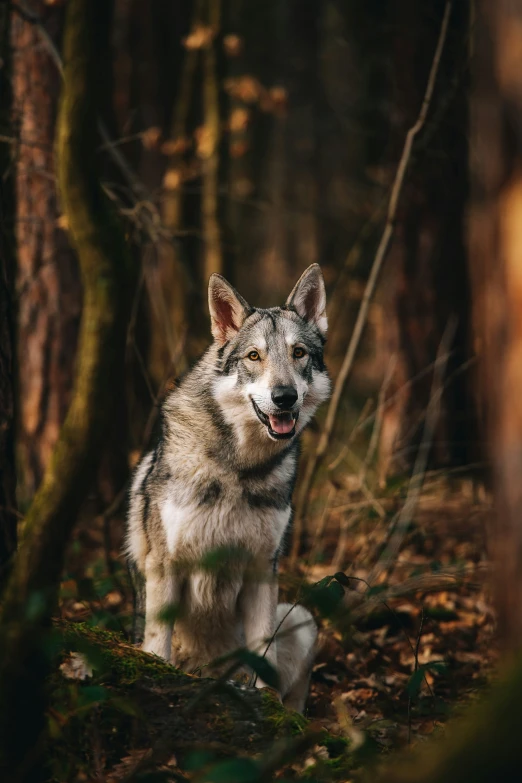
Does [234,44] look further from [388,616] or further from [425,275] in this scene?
[388,616]

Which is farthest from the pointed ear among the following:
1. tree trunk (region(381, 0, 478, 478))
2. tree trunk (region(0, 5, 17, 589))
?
tree trunk (region(381, 0, 478, 478))

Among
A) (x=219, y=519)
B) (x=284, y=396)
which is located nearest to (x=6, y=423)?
(x=219, y=519)

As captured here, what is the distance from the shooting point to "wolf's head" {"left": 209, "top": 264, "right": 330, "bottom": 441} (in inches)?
215

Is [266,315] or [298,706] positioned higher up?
[266,315]

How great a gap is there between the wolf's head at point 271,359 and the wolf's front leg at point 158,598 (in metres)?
1.04

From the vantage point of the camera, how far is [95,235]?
3885 millimetres

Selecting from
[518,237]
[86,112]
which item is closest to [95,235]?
[86,112]

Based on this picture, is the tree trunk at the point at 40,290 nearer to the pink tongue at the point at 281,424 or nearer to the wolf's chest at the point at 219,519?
the wolf's chest at the point at 219,519

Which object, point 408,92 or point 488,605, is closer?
point 488,605

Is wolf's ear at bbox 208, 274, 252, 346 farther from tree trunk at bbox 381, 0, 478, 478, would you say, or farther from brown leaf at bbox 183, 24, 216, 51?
brown leaf at bbox 183, 24, 216, 51

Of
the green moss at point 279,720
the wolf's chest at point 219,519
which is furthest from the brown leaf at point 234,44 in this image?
the green moss at point 279,720

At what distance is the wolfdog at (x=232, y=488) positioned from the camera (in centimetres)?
548

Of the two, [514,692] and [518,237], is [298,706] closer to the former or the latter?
[514,692]

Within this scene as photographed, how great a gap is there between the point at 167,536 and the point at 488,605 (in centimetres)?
300
